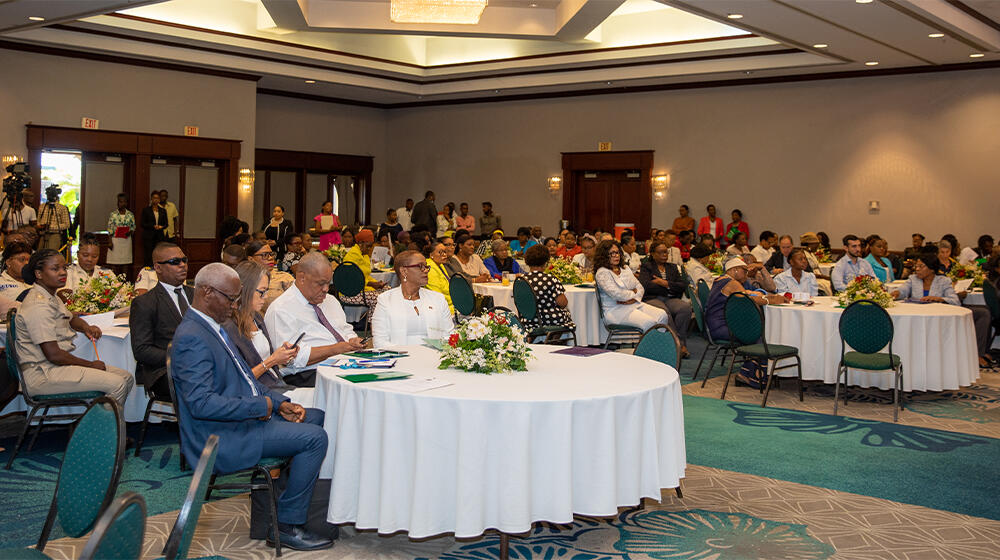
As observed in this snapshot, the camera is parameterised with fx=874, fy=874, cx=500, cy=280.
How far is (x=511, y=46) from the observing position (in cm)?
1839

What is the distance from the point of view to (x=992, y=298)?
9.65 metres

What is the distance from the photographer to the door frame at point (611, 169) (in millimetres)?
18797

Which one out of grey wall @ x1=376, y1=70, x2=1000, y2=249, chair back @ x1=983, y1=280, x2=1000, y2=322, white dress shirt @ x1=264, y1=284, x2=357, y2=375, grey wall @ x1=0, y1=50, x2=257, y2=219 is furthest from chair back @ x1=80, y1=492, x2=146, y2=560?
grey wall @ x1=376, y1=70, x2=1000, y2=249

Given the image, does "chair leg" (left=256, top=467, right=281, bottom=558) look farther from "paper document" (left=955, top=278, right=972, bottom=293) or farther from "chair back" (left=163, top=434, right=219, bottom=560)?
"paper document" (left=955, top=278, right=972, bottom=293)

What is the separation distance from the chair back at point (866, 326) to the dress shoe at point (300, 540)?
473cm

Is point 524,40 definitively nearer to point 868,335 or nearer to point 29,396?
point 868,335

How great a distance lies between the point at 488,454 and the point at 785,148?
A: 48.9 feet

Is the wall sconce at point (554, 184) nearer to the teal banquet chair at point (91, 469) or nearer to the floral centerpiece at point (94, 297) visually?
the floral centerpiece at point (94, 297)

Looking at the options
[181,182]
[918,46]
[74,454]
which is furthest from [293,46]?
[74,454]

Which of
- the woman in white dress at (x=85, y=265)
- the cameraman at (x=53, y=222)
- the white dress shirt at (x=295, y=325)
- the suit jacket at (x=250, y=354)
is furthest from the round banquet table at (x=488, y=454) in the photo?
the cameraman at (x=53, y=222)

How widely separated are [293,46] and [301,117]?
4.13 m

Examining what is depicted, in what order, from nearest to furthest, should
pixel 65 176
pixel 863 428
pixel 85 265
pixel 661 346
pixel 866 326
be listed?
pixel 661 346
pixel 863 428
pixel 866 326
pixel 85 265
pixel 65 176

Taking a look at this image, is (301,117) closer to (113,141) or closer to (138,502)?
(113,141)

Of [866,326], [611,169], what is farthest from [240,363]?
[611,169]
